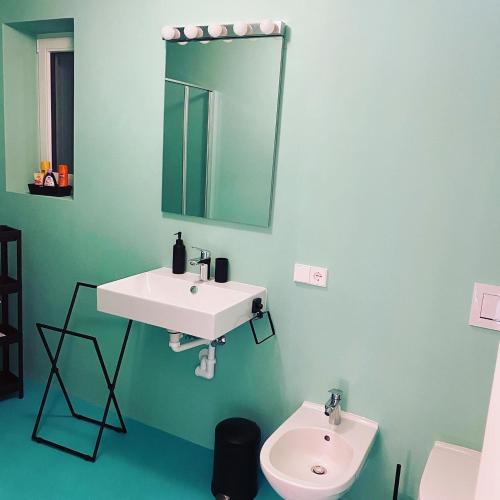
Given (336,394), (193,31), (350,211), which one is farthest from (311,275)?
(193,31)

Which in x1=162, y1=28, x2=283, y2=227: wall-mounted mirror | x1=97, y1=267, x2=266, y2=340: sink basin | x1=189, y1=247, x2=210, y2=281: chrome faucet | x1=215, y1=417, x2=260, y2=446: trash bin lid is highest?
x1=162, y1=28, x2=283, y2=227: wall-mounted mirror

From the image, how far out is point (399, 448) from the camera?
7.27 feet

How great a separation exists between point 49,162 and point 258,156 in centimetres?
161

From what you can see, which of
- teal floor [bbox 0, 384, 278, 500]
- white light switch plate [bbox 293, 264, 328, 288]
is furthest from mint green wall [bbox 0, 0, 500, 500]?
teal floor [bbox 0, 384, 278, 500]

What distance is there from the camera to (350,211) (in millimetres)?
2188

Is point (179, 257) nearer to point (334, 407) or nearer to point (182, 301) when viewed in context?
point (182, 301)

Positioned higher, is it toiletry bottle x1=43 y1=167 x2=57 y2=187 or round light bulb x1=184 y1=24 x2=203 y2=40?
round light bulb x1=184 y1=24 x2=203 y2=40

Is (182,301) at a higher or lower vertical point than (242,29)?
lower

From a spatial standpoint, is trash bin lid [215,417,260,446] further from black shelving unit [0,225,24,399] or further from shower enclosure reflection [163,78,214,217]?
black shelving unit [0,225,24,399]

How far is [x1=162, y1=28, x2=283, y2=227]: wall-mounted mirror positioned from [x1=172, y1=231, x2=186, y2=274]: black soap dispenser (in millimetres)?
152

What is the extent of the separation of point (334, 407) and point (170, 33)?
6.03 ft

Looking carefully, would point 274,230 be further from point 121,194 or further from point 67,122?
point 67,122

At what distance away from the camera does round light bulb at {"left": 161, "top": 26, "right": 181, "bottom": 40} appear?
2.45 meters

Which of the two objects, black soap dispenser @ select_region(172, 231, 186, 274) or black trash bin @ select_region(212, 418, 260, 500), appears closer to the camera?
black trash bin @ select_region(212, 418, 260, 500)
